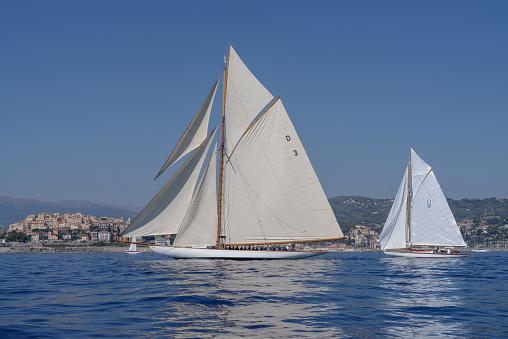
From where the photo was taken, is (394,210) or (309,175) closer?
(309,175)

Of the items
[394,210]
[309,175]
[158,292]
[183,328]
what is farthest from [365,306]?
[394,210]

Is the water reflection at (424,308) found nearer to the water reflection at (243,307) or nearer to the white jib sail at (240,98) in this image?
the water reflection at (243,307)

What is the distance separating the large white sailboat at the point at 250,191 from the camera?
51250 millimetres

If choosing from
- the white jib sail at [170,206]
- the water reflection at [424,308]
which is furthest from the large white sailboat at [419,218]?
the water reflection at [424,308]

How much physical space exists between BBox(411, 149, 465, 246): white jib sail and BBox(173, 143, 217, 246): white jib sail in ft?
119

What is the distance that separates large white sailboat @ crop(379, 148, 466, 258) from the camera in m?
74.6

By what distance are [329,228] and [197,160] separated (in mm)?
15926

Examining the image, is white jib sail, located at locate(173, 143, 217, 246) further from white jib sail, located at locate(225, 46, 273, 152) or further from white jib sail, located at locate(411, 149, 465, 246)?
white jib sail, located at locate(411, 149, 465, 246)

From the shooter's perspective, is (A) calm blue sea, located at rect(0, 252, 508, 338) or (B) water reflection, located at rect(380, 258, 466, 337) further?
(B) water reflection, located at rect(380, 258, 466, 337)

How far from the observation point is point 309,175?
5228cm

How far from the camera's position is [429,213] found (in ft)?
245

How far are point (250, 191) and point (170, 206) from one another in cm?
863

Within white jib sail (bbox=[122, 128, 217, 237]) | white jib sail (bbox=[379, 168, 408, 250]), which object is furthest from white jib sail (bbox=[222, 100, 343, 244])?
white jib sail (bbox=[379, 168, 408, 250])

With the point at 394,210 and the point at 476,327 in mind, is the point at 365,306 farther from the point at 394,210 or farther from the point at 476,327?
the point at 394,210
